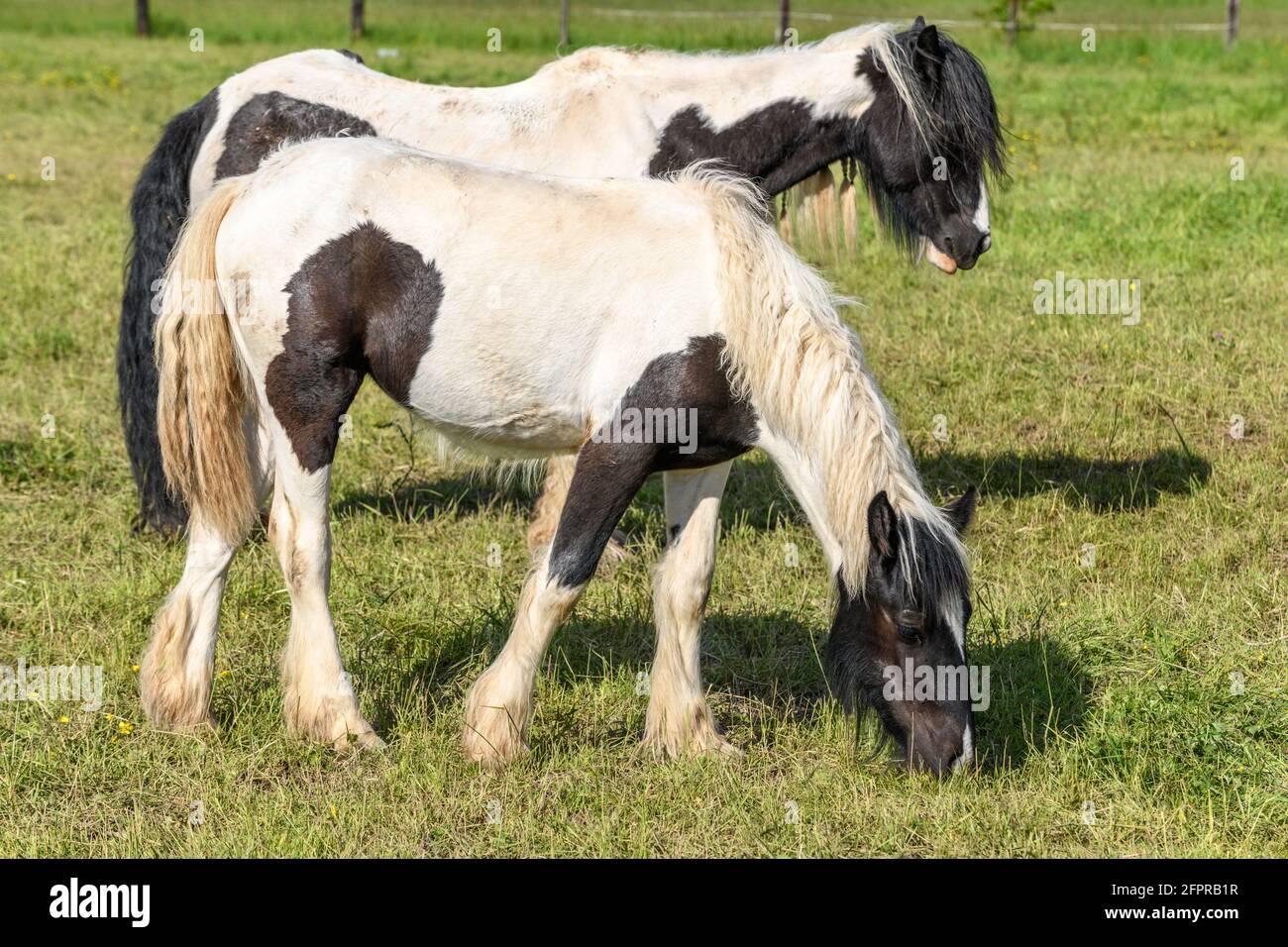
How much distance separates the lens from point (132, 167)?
14.3 metres

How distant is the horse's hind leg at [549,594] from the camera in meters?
4.32

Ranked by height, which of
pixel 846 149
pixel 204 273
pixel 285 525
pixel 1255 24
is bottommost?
pixel 285 525

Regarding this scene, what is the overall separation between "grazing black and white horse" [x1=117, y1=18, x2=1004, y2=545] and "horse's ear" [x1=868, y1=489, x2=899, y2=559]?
7.04 feet

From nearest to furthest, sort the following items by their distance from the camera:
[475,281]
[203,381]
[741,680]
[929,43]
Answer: [475,281], [203,381], [741,680], [929,43]

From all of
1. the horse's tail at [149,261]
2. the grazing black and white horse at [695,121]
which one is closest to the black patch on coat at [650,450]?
the grazing black and white horse at [695,121]

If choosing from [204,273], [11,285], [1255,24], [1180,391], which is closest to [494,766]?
[204,273]

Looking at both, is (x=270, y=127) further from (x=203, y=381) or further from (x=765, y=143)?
(x=765, y=143)

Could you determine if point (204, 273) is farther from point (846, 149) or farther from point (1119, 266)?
point (1119, 266)

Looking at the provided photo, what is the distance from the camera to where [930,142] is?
5957 millimetres

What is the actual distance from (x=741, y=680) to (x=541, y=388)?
58.3 inches

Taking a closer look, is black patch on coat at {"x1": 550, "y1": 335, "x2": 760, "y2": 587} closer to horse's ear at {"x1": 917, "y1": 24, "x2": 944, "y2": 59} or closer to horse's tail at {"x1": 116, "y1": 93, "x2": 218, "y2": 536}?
horse's ear at {"x1": 917, "y1": 24, "x2": 944, "y2": 59}

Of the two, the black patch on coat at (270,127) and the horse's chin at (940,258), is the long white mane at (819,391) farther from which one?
the black patch on coat at (270,127)

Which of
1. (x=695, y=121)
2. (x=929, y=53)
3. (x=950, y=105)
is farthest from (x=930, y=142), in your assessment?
(x=695, y=121)

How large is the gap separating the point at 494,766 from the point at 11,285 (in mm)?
6877
